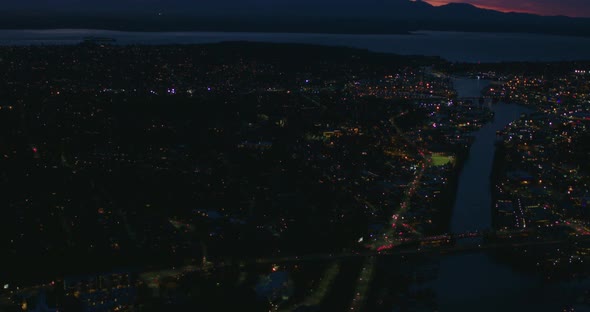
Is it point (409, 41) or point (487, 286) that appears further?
point (409, 41)

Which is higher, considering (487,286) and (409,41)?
(409,41)

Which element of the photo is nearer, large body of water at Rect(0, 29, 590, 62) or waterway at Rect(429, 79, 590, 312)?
waterway at Rect(429, 79, 590, 312)

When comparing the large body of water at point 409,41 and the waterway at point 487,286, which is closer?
the waterway at point 487,286

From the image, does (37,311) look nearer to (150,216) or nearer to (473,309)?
(150,216)

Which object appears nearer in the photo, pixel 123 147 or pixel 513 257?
pixel 513 257

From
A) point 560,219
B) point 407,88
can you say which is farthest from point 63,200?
point 407,88

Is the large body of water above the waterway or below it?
above

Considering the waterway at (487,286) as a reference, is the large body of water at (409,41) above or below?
above

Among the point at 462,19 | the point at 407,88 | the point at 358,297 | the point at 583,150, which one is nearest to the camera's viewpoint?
the point at 358,297
